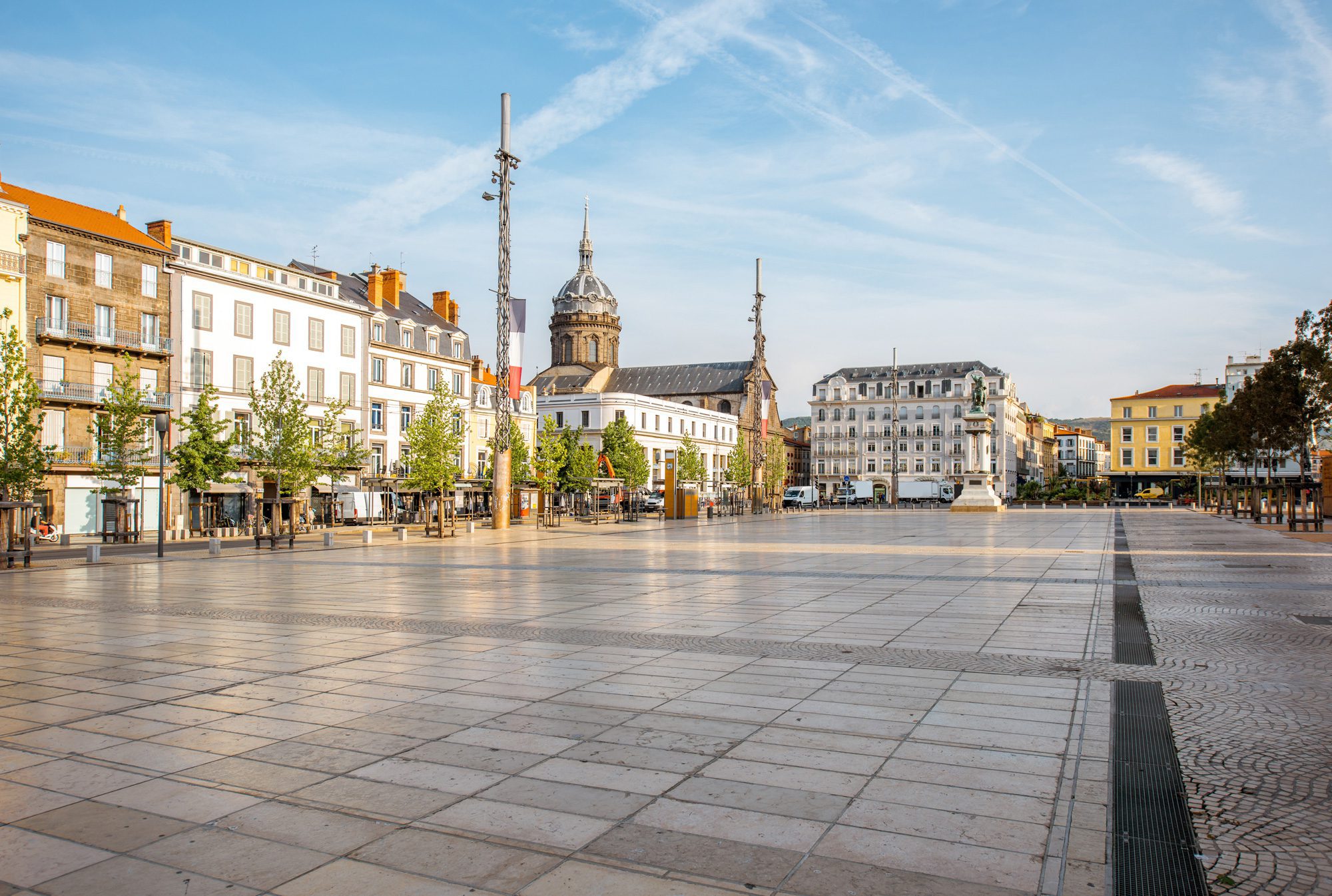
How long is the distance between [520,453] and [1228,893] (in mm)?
65074

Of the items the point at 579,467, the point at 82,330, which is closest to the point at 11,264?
the point at 82,330

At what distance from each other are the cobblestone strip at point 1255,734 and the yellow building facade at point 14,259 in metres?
44.9

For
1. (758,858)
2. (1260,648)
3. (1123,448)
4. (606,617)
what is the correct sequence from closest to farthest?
(758,858) → (1260,648) → (606,617) → (1123,448)

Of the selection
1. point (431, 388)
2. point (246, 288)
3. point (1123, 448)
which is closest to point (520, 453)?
point (431, 388)

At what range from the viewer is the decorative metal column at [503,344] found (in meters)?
42.9

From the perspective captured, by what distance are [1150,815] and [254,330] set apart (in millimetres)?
55934

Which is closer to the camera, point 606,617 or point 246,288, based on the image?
point 606,617

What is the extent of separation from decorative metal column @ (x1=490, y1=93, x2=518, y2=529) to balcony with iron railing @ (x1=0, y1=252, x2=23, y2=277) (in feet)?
66.9

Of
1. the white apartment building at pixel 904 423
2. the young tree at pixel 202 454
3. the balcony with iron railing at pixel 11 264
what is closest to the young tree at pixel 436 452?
the young tree at pixel 202 454

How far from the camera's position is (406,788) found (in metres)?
5.60

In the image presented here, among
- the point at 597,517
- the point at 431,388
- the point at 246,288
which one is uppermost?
the point at 246,288

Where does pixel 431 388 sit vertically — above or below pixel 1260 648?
above

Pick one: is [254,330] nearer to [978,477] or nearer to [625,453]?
[625,453]

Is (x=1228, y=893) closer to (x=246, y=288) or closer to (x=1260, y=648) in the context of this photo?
(x=1260, y=648)
